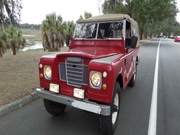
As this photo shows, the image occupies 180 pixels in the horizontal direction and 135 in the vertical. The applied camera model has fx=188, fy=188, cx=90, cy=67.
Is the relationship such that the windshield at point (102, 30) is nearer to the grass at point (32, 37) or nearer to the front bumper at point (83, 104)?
the front bumper at point (83, 104)

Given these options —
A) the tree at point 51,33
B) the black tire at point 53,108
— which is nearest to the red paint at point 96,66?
the black tire at point 53,108

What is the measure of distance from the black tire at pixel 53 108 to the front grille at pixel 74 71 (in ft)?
2.50

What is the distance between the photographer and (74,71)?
11.4 ft

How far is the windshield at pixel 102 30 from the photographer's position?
469cm

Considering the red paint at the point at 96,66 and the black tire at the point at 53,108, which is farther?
the black tire at the point at 53,108

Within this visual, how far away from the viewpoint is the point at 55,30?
19.4 meters

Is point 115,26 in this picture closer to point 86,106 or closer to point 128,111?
point 128,111

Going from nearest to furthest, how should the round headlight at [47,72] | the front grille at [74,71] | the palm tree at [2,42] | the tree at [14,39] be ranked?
the front grille at [74,71] → the round headlight at [47,72] → the palm tree at [2,42] → the tree at [14,39]

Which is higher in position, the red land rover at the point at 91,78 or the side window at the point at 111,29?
the side window at the point at 111,29

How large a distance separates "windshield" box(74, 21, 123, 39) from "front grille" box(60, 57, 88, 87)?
1.56m

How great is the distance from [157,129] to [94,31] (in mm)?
2725

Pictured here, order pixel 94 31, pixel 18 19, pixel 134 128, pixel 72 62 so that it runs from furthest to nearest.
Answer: pixel 18 19 → pixel 94 31 → pixel 134 128 → pixel 72 62

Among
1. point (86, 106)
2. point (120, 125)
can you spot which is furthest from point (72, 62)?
point (120, 125)

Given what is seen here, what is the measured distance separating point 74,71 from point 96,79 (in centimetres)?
54
